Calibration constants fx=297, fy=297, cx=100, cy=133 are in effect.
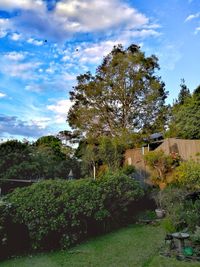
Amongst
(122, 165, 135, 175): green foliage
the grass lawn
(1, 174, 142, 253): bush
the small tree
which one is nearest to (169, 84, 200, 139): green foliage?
the small tree


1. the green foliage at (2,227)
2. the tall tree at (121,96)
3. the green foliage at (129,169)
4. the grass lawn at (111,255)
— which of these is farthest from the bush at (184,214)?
the tall tree at (121,96)

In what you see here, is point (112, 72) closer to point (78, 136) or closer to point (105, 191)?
point (78, 136)

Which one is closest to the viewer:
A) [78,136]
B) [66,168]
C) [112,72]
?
[66,168]

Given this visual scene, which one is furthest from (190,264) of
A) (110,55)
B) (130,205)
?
(110,55)

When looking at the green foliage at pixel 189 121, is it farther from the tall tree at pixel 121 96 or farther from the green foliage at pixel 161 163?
the green foliage at pixel 161 163

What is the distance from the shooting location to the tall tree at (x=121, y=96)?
739 inches

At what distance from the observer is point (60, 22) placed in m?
8.38

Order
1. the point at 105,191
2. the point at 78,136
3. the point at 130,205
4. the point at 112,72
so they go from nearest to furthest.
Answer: the point at 105,191
the point at 130,205
the point at 112,72
the point at 78,136

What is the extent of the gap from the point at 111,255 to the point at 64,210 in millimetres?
1505

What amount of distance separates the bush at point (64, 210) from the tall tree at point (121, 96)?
10529 mm

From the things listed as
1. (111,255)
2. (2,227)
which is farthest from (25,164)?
(111,255)

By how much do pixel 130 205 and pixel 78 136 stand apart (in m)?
11.5

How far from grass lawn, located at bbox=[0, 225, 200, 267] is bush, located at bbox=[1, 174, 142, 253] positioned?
1.28 ft

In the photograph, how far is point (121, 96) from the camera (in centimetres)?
1917
